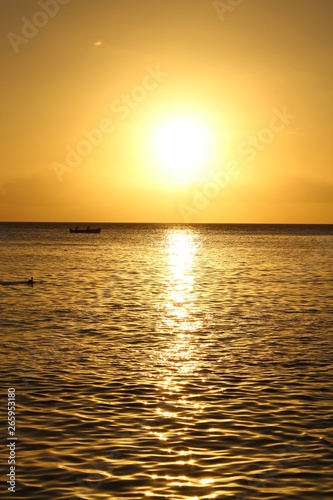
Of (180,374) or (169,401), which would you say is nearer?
(169,401)

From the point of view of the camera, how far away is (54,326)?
32438 mm

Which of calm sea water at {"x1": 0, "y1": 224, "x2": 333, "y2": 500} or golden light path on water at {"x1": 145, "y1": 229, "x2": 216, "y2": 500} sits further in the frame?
golden light path on water at {"x1": 145, "y1": 229, "x2": 216, "y2": 500}

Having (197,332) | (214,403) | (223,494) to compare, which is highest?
(197,332)

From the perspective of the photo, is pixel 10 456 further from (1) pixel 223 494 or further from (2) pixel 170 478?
(1) pixel 223 494

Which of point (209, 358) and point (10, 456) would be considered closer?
point (10, 456)

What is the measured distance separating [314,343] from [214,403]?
10.7 meters

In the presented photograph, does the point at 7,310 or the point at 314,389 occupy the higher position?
the point at 7,310

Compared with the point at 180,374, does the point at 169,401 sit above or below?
below

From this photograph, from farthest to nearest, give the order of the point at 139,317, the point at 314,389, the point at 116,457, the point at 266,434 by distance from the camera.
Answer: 1. the point at 139,317
2. the point at 314,389
3. the point at 266,434
4. the point at 116,457

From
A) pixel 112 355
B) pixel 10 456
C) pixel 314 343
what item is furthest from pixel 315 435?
pixel 314 343

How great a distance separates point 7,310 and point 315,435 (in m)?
25.9

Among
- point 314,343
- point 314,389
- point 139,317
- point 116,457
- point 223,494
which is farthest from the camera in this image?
point 139,317

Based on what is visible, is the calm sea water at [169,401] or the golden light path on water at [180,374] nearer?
the calm sea water at [169,401]

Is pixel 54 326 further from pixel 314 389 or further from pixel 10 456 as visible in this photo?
pixel 10 456
